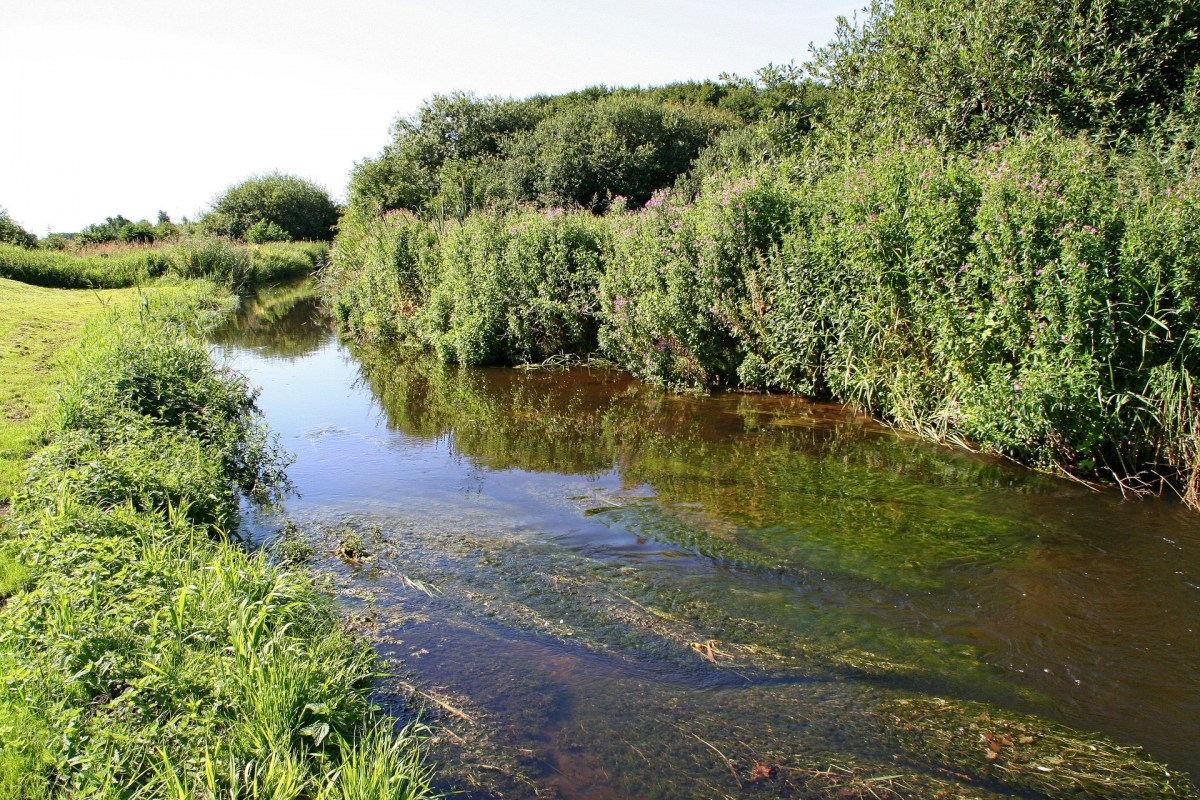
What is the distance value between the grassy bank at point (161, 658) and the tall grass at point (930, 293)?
738 cm

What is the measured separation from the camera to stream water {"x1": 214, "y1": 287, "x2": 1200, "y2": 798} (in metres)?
4.39

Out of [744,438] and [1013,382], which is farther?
[744,438]

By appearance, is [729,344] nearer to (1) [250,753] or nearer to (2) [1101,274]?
(2) [1101,274]

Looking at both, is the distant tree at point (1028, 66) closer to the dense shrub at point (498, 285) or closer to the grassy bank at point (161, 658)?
the dense shrub at point (498, 285)

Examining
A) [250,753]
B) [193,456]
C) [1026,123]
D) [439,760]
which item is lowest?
[439,760]

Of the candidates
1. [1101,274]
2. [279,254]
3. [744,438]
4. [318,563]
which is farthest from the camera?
[279,254]

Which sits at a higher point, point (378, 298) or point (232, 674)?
point (378, 298)

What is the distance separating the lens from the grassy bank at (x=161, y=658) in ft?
11.5

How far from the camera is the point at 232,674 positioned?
13.0 ft

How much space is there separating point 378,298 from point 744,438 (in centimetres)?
1426

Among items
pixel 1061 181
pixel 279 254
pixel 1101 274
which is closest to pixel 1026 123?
pixel 1061 181

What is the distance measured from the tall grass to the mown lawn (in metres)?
7.95

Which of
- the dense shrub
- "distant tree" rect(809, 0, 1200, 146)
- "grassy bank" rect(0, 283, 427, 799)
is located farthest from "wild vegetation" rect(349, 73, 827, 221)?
"grassy bank" rect(0, 283, 427, 799)

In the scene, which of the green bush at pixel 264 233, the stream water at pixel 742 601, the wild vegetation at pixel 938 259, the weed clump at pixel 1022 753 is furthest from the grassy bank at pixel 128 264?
the weed clump at pixel 1022 753
